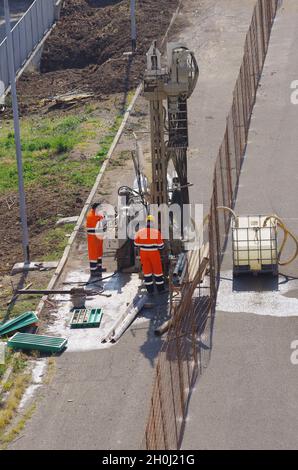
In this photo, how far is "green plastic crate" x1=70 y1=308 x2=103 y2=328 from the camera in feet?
83.1

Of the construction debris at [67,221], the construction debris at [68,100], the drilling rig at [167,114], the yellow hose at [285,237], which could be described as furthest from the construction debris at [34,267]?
the construction debris at [68,100]

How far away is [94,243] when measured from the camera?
27.5 m

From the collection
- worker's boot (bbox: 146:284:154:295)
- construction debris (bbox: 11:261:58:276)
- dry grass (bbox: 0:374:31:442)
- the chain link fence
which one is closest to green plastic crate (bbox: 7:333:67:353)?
dry grass (bbox: 0:374:31:442)

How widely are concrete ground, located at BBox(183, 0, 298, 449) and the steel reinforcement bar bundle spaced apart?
22 centimetres

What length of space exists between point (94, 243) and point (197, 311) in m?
3.23

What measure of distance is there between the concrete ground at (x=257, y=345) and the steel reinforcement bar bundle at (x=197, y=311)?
22cm

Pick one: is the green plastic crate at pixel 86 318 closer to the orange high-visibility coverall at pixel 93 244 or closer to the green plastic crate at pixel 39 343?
the green plastic crate at pixel 39 343

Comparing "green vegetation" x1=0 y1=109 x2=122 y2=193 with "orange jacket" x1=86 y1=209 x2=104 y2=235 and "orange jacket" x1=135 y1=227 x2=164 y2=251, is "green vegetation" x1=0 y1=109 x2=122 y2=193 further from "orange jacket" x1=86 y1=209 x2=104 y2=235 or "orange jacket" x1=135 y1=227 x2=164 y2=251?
"orange jacket" x1=135 y1=227 x2=164 y2=251

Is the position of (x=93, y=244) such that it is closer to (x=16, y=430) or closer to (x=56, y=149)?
(x=16, y=430)

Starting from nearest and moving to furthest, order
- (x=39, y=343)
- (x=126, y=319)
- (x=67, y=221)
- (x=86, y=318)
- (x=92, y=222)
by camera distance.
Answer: (x=39, y=343) < (x=126, y=319) < (x=86, y=318) < (x=92, y=222) < (x=67, y=221)

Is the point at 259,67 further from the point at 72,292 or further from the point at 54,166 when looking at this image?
the point at 72,292

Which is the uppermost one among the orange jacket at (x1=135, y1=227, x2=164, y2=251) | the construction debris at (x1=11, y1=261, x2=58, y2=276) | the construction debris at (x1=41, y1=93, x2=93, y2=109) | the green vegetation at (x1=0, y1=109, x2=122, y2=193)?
the construction debris at (x1=41, y1=93, x2=93, y2=109)

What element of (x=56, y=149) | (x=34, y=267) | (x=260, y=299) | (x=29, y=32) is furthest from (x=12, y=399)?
(x=29, y=32)

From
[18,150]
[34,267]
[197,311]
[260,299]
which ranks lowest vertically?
[197,311]
